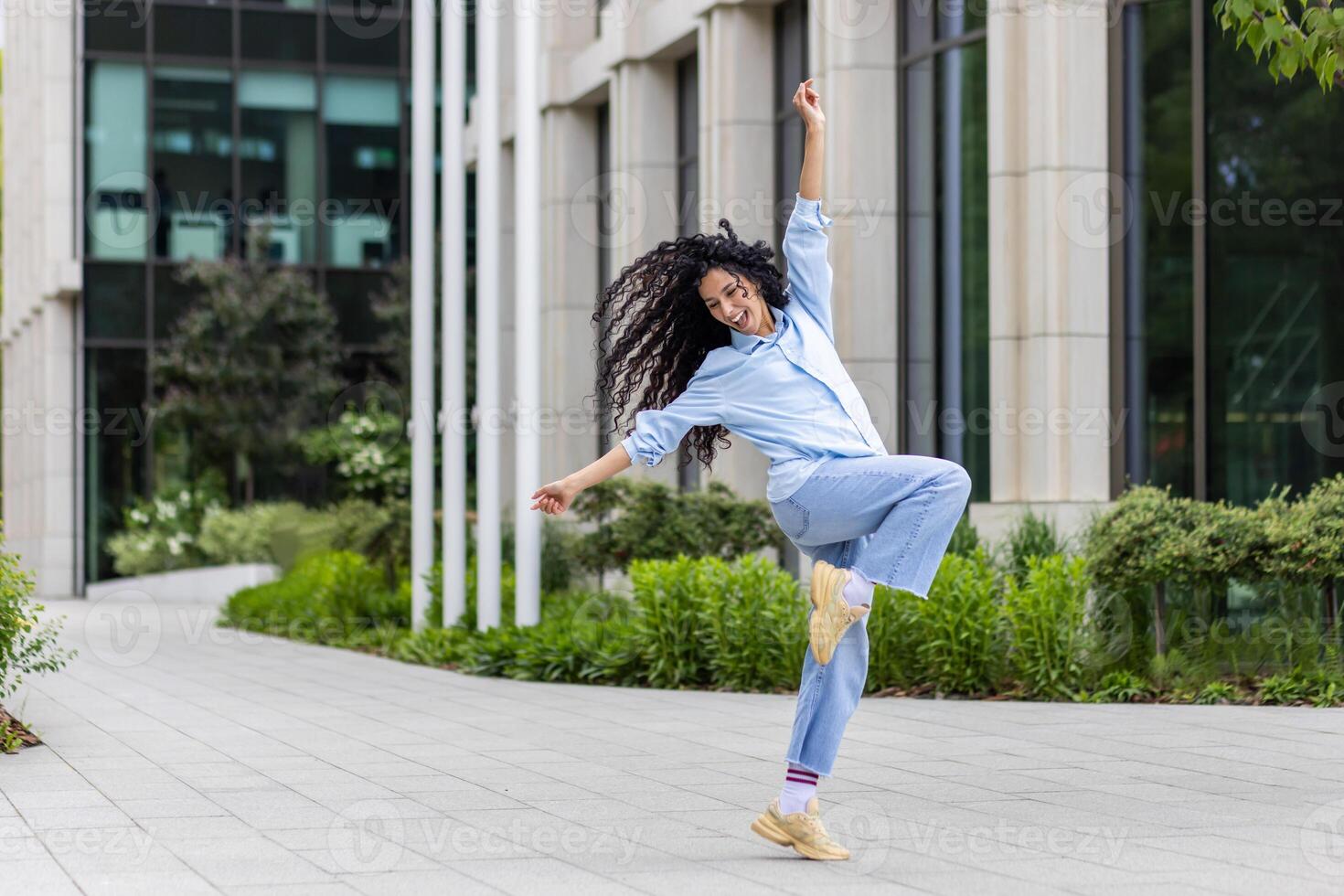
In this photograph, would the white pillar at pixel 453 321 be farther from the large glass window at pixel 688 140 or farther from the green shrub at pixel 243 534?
the green shrub at pixel 243 534

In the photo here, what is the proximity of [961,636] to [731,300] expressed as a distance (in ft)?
17.1

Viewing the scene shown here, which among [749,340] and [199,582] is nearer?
[749,340]

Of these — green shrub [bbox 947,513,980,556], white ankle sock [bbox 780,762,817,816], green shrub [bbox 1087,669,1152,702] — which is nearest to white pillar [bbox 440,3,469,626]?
green shrub [bbox 947,513,980,556]

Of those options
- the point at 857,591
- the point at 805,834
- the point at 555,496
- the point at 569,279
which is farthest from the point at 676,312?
the point at 569,279

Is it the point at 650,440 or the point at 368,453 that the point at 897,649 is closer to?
the point at 650,440

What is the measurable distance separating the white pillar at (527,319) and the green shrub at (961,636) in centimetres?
334

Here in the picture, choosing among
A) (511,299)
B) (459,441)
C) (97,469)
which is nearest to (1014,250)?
(459,441)

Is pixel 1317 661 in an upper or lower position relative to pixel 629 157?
lower

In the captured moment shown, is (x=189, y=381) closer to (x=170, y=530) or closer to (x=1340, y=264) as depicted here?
(x=170, y=530)

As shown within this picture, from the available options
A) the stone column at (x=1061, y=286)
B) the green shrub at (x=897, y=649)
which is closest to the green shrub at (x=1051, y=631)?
the green shrub at (x=897, y=649)

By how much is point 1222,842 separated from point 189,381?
23.6m

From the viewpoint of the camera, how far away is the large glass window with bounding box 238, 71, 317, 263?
1160 inches

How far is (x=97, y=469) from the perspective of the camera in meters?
30.5

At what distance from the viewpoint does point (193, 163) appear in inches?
1152
